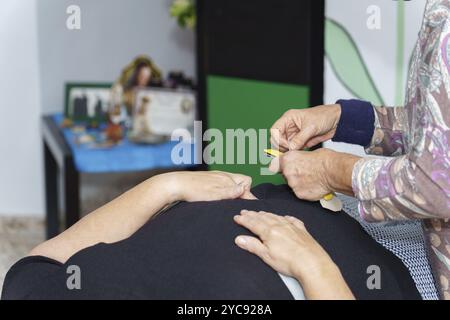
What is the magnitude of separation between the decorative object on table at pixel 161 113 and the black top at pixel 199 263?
1783mm

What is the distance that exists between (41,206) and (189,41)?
115cm

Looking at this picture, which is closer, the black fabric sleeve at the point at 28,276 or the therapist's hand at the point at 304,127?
the black fabric sleeve at the point at 28,276

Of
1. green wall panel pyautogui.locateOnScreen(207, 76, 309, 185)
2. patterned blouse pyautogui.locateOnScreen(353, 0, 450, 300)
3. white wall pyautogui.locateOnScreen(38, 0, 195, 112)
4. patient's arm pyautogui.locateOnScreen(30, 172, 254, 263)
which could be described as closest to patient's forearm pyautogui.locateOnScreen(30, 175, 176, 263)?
patient's arm pyautogui.locateOnScreen(30, 172, 254, 263)

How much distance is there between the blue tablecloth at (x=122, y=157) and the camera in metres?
2.78

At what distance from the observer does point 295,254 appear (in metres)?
1.10

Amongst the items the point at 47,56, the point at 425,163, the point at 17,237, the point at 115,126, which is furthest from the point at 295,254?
the point at 47,56

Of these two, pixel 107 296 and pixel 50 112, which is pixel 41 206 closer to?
pixel 50 112

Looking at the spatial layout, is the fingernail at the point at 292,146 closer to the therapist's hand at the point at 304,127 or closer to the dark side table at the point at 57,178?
the therapist's hand at the point at 304,127

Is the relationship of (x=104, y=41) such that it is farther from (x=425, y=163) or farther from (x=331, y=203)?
(x=425, y=163)

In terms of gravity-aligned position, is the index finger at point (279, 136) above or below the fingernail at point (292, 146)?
above

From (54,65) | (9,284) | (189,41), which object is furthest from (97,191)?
(9,284)

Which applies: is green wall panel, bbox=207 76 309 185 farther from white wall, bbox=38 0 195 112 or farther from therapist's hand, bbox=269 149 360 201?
therapist's hand, bbox=269 149 360 201

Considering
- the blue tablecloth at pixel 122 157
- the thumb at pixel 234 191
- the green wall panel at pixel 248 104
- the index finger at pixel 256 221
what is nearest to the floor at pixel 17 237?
the blue tablecloth at pixel 122 157

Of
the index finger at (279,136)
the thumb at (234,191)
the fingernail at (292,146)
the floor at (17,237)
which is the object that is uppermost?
the index finger at (279,136)
